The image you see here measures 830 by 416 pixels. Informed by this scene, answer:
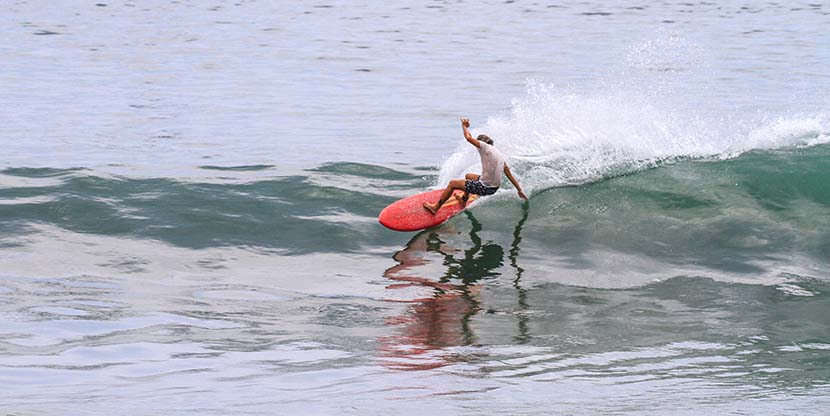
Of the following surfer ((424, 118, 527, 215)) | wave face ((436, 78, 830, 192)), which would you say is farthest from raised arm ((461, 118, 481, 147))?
wave face ((436, 78, 830, 192))

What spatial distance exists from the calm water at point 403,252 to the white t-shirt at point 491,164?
0.93 m

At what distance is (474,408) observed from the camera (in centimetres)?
809

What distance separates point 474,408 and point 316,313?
409 centimetres

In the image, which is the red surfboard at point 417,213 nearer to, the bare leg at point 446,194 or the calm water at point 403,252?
the bare leg at point 446,194

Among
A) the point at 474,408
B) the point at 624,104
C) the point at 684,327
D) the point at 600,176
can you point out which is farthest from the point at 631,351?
the point at 624,104

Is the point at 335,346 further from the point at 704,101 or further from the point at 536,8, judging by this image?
the point at 536,8

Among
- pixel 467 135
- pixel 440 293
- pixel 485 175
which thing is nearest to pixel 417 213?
pixel 485 175

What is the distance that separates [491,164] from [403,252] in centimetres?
172

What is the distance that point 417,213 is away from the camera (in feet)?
51.6

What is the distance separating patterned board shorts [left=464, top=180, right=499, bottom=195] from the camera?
→ 15109mm

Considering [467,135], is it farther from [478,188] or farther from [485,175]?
[478,188]

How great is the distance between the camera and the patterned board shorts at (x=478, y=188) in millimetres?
15109

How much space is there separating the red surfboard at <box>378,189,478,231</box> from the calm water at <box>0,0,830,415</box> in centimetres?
19

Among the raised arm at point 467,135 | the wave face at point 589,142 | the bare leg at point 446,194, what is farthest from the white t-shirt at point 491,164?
the wave face at point 589,142
